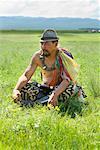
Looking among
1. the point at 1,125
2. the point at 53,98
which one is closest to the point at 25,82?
the point at 53,98

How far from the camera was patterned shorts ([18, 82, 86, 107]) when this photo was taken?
641 centimetres

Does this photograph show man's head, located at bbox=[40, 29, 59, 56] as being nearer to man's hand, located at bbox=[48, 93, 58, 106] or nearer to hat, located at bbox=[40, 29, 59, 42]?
hat, located at bbox=[40, 29, 59, 42]

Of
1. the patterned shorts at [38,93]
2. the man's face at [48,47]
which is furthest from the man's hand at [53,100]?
the man's face at [48,47]

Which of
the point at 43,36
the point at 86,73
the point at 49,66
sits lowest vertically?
the point at 86,73

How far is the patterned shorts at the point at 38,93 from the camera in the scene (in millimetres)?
6406

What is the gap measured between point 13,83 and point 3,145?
4149 millimetres

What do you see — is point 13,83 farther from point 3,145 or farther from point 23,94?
point 3,145

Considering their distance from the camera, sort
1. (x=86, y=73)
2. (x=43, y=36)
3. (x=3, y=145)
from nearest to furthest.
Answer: (x=3, y=145)
(x=43, y=36)
(x=86, y=73)

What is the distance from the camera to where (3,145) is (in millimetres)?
4250

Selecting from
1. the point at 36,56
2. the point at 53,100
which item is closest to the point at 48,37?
the point at 36,56

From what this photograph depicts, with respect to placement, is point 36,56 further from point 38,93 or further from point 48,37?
point 38,93

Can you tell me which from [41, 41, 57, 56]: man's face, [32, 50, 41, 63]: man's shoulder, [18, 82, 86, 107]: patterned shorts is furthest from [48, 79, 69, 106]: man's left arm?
[32, 50, 41, 63]: man's shoulder

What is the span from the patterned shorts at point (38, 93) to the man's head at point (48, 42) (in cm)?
56

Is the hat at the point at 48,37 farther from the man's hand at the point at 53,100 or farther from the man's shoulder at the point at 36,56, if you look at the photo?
the man's hand at the point at 53,100
